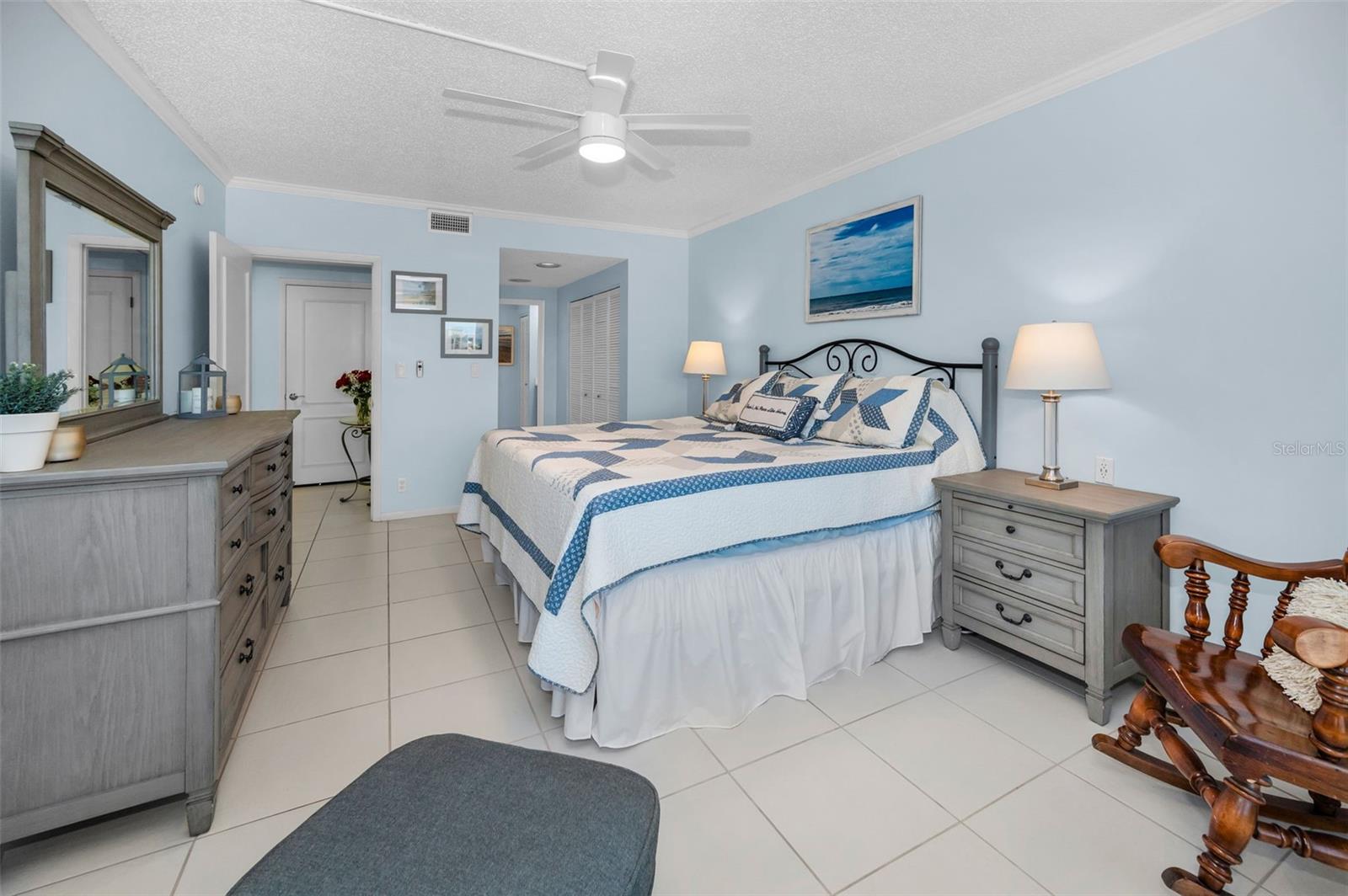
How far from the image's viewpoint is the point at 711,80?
263 cm

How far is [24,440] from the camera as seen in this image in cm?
129

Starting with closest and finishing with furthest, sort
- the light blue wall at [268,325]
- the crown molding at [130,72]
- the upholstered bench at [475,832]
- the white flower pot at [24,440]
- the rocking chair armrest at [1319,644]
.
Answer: the upholstered bench at [475,832], the rocking chair armrest at [1319,644], the white flower pot at [24,440], the crown molding at [130,72], the light blue wall at [268,325]

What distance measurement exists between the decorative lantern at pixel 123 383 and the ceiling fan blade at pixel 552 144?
171 centimetres

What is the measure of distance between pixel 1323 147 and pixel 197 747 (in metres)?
3.75

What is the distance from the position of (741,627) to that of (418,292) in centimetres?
389

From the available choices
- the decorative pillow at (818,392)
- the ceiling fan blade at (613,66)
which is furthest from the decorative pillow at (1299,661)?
the ceiling fan blade at (613,66)

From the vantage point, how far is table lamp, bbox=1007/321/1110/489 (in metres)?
2.27

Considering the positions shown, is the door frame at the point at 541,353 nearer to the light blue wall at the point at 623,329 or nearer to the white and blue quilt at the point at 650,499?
the light blue wall at the point at 623,329

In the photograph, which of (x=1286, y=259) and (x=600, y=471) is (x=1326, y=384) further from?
(x=600, y=471)

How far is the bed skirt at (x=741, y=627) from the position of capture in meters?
1.92

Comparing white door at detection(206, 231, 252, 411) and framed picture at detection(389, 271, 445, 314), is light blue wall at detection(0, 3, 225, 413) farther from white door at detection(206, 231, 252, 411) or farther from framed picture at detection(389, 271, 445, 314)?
framed picture at detection(389, 271, 445, 314)

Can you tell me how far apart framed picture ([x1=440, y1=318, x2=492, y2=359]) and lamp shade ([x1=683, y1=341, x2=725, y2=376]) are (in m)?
1.70

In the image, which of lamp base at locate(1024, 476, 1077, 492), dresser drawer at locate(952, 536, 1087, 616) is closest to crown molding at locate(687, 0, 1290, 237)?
lamp base at locate(1024, 476, 1077, 492)

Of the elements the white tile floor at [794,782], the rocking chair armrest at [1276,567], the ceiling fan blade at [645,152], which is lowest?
the white tile floor at [794,782]
